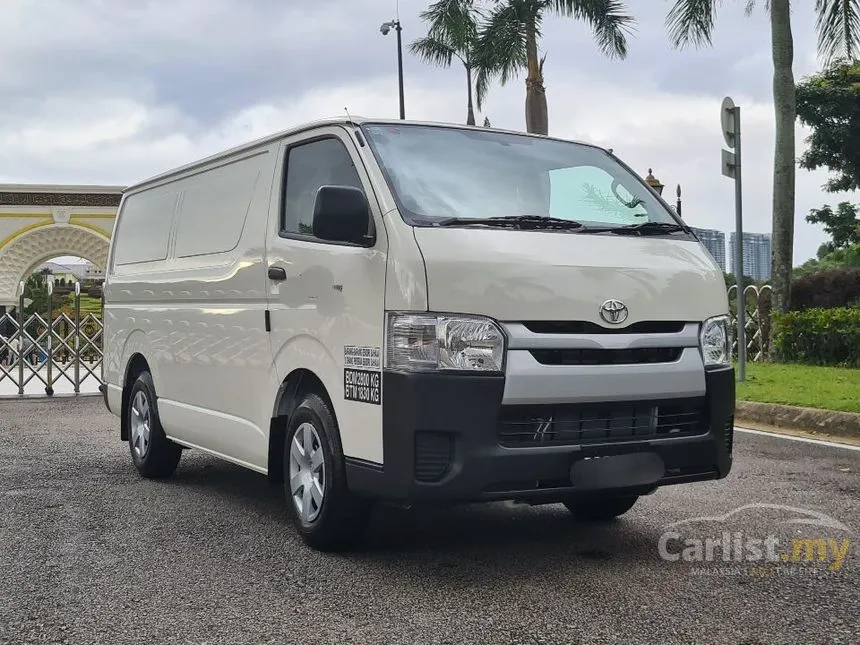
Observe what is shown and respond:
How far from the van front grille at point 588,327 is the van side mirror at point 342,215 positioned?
0.85 m

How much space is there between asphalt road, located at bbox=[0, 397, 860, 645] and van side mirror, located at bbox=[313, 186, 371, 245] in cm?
148

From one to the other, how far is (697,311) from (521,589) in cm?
150

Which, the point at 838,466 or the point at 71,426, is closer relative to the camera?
the point at 838,466

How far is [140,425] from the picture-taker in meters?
7.44

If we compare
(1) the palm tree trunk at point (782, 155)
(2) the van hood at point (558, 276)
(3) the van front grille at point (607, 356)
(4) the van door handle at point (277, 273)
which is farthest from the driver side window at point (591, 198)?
(1) the palm tree trunk at point (782, 155)

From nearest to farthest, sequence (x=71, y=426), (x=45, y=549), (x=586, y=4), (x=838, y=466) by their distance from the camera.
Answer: (x=45, y=549), (x=838, y=466), (x=71, y=426), (x=586, y=4)

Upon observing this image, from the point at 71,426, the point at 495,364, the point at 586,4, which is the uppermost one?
the point at 586,4

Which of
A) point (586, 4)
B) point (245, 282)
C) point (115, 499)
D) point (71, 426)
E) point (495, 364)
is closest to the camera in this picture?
point (495, 364)

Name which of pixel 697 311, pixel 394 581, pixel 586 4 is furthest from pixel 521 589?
pixel 586 4

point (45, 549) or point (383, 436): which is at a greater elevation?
point (383, 436)

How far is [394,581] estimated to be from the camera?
173 inches

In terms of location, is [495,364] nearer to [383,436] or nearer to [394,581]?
[383,436]

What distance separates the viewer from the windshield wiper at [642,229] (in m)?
4.84

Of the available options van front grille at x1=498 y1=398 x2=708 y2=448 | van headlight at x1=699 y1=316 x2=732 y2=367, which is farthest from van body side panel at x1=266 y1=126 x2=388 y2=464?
van headlight at x1=699 y1=316 x2=732 y2=367
